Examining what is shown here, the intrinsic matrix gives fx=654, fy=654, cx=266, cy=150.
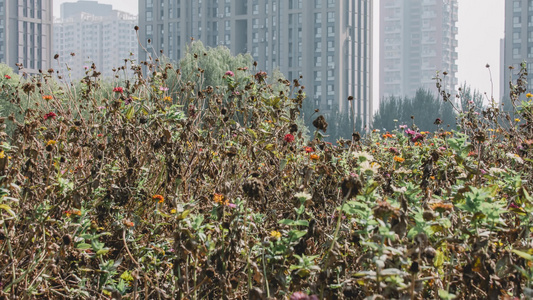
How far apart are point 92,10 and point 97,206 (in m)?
189

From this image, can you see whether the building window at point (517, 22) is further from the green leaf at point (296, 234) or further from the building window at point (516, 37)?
the green leaf at point (296, 234)

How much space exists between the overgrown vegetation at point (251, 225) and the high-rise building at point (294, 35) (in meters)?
61.3

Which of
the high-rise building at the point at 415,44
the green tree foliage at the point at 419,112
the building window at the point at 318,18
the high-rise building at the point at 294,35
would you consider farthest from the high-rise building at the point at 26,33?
the high-rise building at the point at 415,44

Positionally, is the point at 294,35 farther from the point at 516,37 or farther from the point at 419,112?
the point at 516,37

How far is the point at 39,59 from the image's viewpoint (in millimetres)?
78125

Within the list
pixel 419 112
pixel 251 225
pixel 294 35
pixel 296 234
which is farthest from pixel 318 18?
pixel 296 234

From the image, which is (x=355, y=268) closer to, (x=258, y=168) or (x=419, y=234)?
(x=419, y=234)

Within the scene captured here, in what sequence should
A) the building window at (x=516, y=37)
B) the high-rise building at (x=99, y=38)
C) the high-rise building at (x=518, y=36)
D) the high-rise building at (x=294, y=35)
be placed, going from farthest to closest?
the high-rise building at (x=99, y=38) < the building window at (x=516, y=37) < the high-rise building at (x=518, y=36) < the high-rise building at (x=294, y=35)

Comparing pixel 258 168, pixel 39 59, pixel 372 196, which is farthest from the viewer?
pixel 39 59

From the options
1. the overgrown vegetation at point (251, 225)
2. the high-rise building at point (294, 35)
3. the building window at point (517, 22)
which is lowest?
the overgrown vegetation at point (251, 225)

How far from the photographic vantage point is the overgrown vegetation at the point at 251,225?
174 centimetres

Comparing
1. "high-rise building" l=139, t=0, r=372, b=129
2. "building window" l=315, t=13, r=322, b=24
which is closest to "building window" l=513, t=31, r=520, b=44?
"high-rise building" l=139, t=0, r=372, b=129

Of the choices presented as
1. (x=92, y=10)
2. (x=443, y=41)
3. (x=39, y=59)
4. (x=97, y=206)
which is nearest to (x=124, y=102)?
(x=97, y=206)

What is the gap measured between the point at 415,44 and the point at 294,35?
78749 mm
